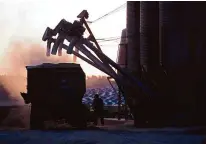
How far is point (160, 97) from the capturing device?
18000mm

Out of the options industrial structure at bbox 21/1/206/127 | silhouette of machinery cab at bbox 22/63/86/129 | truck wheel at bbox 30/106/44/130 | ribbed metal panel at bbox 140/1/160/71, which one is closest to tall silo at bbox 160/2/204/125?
industrial structure at bbox 21/1/206/127

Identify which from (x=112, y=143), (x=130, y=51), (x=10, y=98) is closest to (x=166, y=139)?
(x=112, y=143)

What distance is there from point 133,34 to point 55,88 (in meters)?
6.51

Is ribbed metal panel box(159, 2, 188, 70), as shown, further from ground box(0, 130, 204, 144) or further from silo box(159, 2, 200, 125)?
ground box(0, 130, 204, 144)

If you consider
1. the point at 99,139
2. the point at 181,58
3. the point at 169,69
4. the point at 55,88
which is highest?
the point at 181,58

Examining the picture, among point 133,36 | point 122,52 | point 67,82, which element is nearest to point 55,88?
point 67,82

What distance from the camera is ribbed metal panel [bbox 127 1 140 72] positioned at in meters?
21.0

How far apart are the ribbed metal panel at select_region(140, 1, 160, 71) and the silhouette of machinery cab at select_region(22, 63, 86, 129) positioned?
401 centimetres

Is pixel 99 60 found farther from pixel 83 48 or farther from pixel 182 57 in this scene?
pixel 182 57

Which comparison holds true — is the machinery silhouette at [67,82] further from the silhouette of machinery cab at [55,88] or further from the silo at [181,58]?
the silo at [181,58]

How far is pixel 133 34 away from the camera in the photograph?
2125cm

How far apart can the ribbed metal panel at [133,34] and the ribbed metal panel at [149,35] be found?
110 centimetres

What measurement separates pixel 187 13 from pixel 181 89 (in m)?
3.70

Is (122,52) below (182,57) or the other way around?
the other way around
